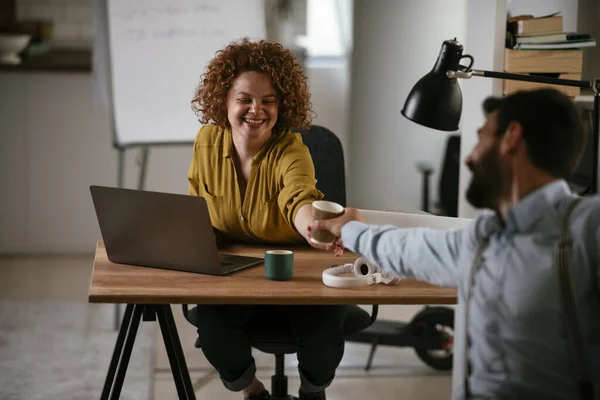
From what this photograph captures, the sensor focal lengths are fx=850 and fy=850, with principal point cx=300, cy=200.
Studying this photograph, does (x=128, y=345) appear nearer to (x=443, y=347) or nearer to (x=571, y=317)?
(x=571, y=317)

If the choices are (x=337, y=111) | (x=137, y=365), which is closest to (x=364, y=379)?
(x=137, y=365)

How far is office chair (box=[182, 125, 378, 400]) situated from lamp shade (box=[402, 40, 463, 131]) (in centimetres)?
54

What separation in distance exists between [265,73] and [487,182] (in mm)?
1087

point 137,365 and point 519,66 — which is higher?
point 519,66

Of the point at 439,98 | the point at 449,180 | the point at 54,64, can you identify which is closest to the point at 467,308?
the point at 439,98

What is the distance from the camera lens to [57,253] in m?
4.89

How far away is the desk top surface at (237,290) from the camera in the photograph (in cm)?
168

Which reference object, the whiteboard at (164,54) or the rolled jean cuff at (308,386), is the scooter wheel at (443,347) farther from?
the whiteboard at (164,54)

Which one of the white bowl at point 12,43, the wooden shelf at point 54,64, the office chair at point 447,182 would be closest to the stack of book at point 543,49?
the office chair at point 447,182

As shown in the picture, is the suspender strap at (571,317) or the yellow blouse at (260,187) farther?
the yellow blouse at (260,187)

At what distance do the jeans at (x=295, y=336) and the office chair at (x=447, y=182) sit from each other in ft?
7.01

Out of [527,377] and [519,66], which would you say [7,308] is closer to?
[519,66]

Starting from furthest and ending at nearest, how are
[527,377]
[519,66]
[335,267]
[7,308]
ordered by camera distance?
[7,308] → [519,66] → [335,267] → [527,377]

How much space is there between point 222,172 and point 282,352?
0.51 meters
